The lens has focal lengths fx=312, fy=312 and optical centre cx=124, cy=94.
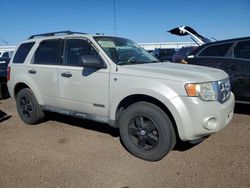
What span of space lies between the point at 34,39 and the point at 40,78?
1.03m

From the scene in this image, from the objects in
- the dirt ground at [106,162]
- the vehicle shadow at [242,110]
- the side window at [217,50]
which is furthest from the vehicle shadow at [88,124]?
the vehicle shadow at [242,110]

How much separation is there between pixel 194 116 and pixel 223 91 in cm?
73

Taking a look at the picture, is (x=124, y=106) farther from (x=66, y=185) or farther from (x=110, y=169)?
(x=66, y=185)

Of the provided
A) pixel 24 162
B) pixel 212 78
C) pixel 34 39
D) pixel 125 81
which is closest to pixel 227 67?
pixel 212 78

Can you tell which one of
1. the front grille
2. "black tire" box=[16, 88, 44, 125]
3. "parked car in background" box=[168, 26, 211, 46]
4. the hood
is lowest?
"black tire" box=[16, 88, 44, 125]

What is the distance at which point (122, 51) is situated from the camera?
5.44 meters

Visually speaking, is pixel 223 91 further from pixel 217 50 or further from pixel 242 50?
pixel 217 50

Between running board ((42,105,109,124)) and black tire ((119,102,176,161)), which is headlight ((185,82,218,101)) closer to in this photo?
black tire ((119,102,176,161))

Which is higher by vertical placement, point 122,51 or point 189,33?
point 189,33

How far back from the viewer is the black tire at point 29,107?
6337 millimetres

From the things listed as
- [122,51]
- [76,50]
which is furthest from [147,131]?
[76,50]

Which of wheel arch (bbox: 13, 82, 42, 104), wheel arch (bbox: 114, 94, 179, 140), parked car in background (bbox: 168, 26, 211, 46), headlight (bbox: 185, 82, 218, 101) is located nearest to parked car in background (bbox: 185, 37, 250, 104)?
headlight (bbox: 185, 82, 218, 101)

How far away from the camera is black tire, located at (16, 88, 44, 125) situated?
6337 millimetres

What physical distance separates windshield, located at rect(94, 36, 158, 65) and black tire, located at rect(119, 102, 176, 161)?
941 millimetres
